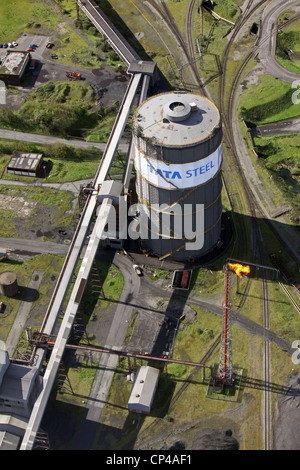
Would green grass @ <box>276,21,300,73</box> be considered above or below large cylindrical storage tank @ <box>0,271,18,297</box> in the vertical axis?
above

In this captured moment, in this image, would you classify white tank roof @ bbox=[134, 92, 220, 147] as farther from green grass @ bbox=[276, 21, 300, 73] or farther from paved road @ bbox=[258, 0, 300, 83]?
green grass @ bbox=[276, 21, 300, 73]

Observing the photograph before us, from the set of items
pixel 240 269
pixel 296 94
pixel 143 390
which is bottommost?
pixel 143 390

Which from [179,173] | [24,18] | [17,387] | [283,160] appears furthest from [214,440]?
[24,18]

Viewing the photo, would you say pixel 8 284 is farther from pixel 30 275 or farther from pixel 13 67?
pixel 13 67

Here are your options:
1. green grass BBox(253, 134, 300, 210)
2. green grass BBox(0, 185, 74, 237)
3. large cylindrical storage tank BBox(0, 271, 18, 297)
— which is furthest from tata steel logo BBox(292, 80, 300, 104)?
large cylindrical storage tank BBox(0, 271, 18, 297)

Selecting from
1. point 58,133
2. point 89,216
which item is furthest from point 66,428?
point 58,133

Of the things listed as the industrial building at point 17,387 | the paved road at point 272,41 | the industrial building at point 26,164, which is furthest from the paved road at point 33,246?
the paved road at point 272,41
